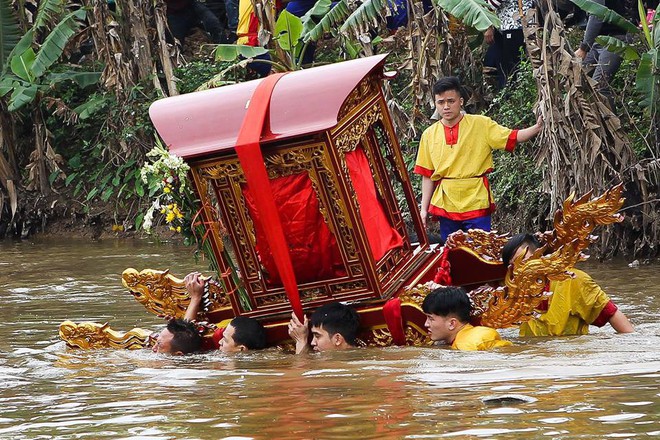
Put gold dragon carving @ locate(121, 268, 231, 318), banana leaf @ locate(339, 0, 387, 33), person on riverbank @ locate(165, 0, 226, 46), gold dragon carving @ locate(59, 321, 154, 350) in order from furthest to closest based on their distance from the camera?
person on riverbank @ locate(165, 0, 226, 46)
banana leaf @ locate(339, 0, 387, 33)
gold dragon carving @ locate(121, 268, 231, 318)
gold dragon carving @ locate(59, 321, 154, 350)

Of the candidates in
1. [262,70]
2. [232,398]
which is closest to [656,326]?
[232,398]

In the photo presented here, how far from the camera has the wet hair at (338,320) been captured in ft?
25.4

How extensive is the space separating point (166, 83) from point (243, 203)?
9.18m

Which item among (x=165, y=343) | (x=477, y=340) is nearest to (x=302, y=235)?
(x=165, y=343)

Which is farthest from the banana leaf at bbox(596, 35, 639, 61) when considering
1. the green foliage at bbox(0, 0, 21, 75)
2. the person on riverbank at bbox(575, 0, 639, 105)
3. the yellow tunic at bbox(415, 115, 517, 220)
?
the green foliage at bbox(0, 0, 21, 75)

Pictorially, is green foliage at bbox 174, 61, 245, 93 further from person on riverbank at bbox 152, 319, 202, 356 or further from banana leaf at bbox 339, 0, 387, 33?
person on riverbank at bbox 152, 319, 202, 356

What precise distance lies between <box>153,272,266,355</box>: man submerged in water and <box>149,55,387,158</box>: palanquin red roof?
1.23 m

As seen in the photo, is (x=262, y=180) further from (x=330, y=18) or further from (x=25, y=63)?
(x=25, y=63)

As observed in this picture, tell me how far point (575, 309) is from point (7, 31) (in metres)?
10.7

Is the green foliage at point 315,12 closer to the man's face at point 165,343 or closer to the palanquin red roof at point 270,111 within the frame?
the palanquin red roof at point 270,111

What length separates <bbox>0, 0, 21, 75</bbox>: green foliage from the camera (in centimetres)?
1612

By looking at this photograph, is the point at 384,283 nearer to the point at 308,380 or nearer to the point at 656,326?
the point at 308,380

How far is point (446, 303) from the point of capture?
7.62m

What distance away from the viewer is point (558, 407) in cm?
567
